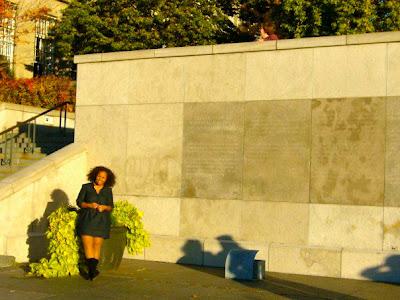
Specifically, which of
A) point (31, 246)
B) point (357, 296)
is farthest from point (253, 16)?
point (357, 296)

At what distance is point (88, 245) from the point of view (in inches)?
422

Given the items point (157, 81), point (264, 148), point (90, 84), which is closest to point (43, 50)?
point (90, 84)

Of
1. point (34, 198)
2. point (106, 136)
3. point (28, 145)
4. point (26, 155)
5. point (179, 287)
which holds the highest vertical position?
point (106, 136)

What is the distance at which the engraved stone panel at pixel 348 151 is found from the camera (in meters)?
11.8

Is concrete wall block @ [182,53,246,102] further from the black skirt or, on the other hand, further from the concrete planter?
the black skirt

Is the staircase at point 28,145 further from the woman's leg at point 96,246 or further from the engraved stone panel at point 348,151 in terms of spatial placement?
the engraved stone panel at point 348,151

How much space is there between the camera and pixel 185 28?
2806 cm

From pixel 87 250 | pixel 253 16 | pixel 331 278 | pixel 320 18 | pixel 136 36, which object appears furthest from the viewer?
pixel 253 16

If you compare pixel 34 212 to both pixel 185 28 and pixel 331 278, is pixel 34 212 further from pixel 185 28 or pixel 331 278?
pixel 185 28

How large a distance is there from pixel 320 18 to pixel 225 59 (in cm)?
1298

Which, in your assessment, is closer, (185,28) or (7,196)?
(7,196)

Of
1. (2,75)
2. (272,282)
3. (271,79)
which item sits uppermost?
(2,75)

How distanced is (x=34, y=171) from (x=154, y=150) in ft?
7.78

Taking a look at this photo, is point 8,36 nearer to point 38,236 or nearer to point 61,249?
point 38,236
